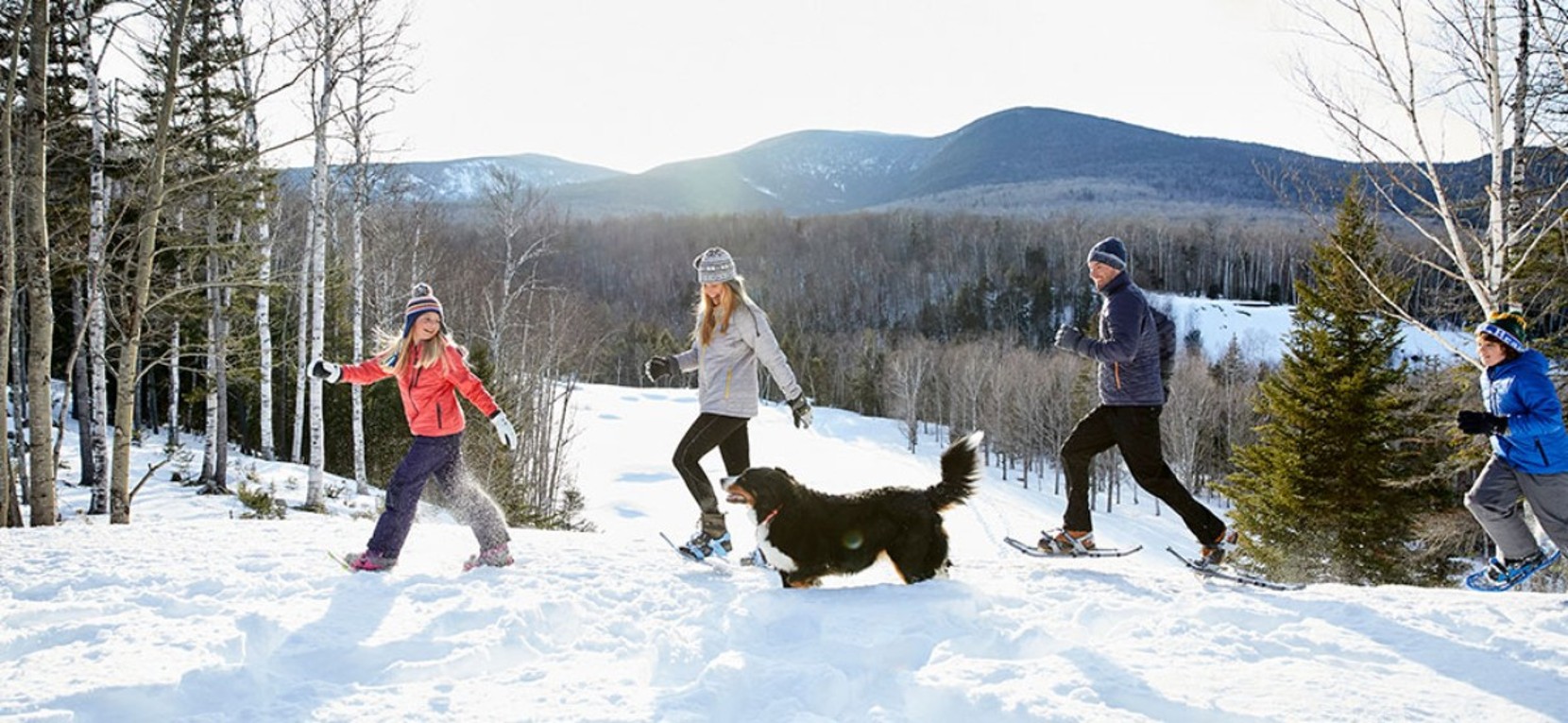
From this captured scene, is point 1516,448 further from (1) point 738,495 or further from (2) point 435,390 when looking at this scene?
(2) point 435,390

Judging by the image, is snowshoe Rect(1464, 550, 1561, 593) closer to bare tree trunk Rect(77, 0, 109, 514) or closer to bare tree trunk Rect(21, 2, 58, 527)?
bare tree trunk Rect(21, 2, 58, 527)

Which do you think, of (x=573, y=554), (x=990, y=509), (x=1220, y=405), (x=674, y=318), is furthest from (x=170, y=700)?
(x=674, y=318)

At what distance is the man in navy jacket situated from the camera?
447 cm

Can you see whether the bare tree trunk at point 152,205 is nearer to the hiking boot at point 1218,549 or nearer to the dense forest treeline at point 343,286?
the dense forest treeline at point 343,286

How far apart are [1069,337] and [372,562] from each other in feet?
14.2

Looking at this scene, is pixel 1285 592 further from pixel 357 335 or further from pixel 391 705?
pixel 357 335

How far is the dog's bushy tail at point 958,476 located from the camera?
4.29 meters

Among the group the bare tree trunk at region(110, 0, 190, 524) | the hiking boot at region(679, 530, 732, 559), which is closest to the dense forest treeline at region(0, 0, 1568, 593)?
the bare tree trunk at region(110, 0, 190, 524)

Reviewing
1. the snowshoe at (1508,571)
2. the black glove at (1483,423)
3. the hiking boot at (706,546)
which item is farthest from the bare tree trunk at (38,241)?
the snowshoe at (1508,571)

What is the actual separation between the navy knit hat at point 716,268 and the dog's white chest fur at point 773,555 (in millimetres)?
1539

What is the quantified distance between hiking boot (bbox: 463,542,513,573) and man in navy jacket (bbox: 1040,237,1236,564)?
3447mm

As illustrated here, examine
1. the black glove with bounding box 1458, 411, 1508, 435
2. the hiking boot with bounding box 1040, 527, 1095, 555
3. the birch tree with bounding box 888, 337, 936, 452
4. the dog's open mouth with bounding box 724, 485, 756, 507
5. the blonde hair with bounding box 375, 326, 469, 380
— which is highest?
the blonde hair with bounding box 375, 326, 469, 380

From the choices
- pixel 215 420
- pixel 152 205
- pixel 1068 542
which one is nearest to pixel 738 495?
pixel 1068 542

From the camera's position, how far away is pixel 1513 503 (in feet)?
13.7
